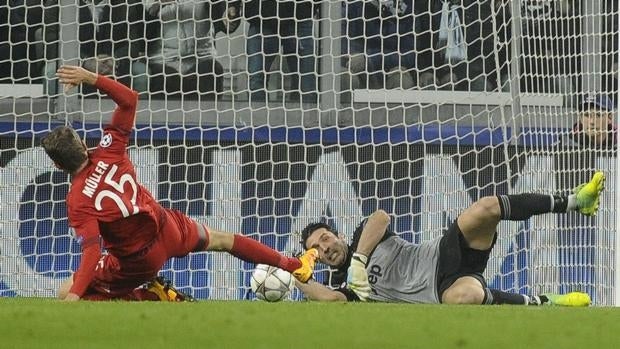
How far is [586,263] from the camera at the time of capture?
31.1 feet

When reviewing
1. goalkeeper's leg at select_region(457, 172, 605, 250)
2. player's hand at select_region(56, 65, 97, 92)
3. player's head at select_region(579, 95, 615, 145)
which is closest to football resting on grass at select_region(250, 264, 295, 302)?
goalkeeper's leg at select_region(457, 172, 605, 250)

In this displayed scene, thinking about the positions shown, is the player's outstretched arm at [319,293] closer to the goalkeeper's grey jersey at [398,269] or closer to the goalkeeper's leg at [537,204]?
the goalkeeper's grey jersey at [398,269]

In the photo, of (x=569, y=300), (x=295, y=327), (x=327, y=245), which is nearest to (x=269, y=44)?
(x=327, y=245)

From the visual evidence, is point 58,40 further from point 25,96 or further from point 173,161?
point 173,161

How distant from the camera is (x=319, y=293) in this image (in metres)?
8.62

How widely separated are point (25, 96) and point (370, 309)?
4.04m

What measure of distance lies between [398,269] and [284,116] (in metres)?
1.79

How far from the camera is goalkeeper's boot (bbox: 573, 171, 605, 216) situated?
8047mm

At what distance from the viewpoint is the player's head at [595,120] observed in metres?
9.22

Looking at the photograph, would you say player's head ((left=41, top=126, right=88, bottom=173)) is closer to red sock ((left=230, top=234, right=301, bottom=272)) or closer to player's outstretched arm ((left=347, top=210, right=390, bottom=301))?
red sock ((left=230, top=234, right=301, bottom=272))

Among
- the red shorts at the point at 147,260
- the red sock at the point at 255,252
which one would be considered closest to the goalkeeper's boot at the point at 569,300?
the red sock at the point at 255,252

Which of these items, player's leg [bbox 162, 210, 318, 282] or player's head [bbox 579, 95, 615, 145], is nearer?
player's leg [bbox 162, 210, 318, 282]

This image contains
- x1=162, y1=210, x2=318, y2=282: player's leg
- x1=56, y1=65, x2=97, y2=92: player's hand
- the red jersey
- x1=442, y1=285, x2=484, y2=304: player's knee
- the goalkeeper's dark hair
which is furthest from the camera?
the goalkeeper's dark hair

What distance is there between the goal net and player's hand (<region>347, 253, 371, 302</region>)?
1.63 m
